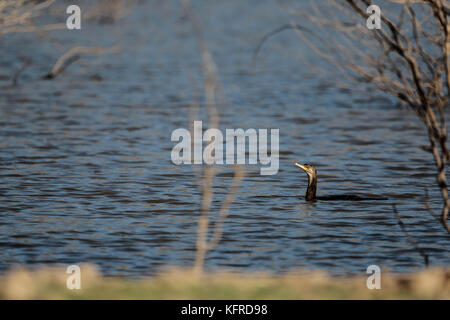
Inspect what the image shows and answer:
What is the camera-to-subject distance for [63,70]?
29.1 m

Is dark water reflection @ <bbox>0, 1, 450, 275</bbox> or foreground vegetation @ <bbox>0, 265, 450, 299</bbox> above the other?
dark water reflection @ <bbox>0, 1, 450, 275</bbox>

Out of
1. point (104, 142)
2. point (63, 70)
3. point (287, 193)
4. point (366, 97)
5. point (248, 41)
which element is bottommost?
point (287, 193)

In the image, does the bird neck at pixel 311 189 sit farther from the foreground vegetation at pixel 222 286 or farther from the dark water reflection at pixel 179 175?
the foreground vegetation at pixel 222 286

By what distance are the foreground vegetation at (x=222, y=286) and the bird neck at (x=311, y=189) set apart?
3513mm

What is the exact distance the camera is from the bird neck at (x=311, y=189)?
44.2 ft

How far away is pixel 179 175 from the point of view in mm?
15555

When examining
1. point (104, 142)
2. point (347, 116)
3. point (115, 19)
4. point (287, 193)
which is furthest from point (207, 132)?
point (115, 19)

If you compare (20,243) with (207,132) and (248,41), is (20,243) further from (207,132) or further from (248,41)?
(248,41)

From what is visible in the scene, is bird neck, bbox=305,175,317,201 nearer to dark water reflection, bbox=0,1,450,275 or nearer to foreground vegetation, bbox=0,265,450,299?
dark water reflection, bbox=0,1,450,275

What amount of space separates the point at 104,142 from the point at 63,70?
36.9 feet

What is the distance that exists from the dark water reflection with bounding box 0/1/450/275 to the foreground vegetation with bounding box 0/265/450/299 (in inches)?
15.7

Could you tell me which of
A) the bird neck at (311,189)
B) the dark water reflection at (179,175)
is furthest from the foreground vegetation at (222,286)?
the bird neck at (311,189)

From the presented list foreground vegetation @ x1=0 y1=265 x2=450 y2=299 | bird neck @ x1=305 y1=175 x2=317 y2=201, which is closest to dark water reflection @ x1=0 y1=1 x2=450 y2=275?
bird neck @ x1=305 y1=175 x2=317 y2=201

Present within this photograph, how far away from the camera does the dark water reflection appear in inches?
433
